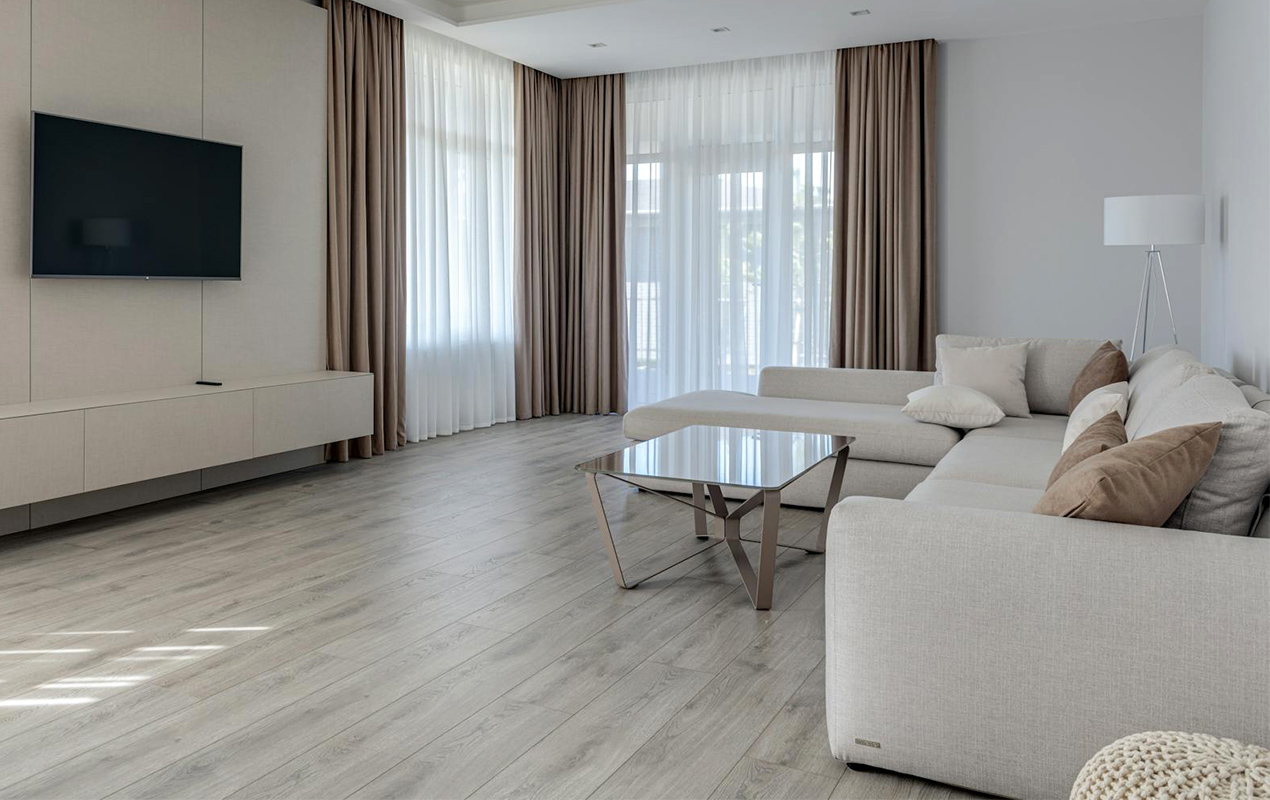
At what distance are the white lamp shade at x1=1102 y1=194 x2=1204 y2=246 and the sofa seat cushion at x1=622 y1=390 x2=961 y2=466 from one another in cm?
136

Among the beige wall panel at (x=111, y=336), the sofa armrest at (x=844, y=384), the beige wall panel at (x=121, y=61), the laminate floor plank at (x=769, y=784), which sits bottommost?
Result: the laminate floor plank at (x=769, y=784)

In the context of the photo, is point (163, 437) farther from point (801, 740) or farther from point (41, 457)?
point (801, 740)

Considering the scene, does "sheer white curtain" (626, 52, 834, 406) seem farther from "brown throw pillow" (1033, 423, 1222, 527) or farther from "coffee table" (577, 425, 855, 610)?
"brown throw pillow" (1033, 423, 1222, 527)

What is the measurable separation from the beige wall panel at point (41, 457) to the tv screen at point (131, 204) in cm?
71

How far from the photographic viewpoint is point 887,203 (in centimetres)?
645

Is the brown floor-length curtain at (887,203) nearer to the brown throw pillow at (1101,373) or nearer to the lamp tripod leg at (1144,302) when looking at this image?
the lamp tripod leg at (1144,302)

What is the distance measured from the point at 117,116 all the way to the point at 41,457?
5.30 feet

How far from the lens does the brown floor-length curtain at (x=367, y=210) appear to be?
18.0ft

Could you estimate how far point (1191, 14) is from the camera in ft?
18.5

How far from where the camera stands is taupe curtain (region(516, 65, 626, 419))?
7.33 meters

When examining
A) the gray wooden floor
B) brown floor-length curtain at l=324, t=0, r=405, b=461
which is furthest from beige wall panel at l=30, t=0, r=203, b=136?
the gray wooden floor

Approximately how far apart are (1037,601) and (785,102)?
558cm

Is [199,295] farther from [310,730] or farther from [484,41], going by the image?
[310,730]

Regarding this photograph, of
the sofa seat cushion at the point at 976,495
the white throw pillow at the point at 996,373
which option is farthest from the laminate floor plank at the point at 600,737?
the white throw pillow at the point at 996,373
